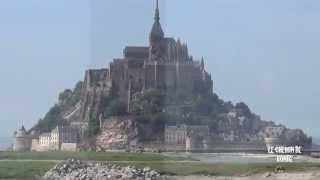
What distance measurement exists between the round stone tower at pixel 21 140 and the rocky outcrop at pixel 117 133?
13.4 metres

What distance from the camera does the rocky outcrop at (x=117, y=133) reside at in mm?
75688

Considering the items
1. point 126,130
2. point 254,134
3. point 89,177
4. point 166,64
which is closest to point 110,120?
point 126,130

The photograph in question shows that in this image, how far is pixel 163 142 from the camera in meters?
71.4

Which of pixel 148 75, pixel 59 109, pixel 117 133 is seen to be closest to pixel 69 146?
pixel 117 133

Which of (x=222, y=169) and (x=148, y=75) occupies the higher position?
(x=148, y=75)

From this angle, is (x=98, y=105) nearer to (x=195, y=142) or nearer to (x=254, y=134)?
(x=195, y=142)

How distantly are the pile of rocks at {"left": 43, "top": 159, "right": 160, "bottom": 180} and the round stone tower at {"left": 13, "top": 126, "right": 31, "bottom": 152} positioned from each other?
177ft

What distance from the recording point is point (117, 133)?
258 ft

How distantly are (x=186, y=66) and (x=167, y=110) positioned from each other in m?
7.43

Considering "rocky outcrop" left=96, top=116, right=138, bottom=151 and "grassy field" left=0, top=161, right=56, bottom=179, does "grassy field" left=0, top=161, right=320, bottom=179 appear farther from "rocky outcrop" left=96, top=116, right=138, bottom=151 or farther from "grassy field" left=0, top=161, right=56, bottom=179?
"rocky outcrop" left=96, top=116, right=138, bottom=151

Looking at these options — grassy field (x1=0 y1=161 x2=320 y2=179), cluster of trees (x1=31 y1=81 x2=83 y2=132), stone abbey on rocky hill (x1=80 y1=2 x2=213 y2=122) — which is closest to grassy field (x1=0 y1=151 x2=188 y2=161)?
grassy field (x1=0 y1=161 x2=320 y2=179)

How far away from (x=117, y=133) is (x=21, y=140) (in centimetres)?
1713

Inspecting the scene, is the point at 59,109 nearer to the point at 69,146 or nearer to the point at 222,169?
the point at 69,146

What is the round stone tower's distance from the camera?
89.2m
